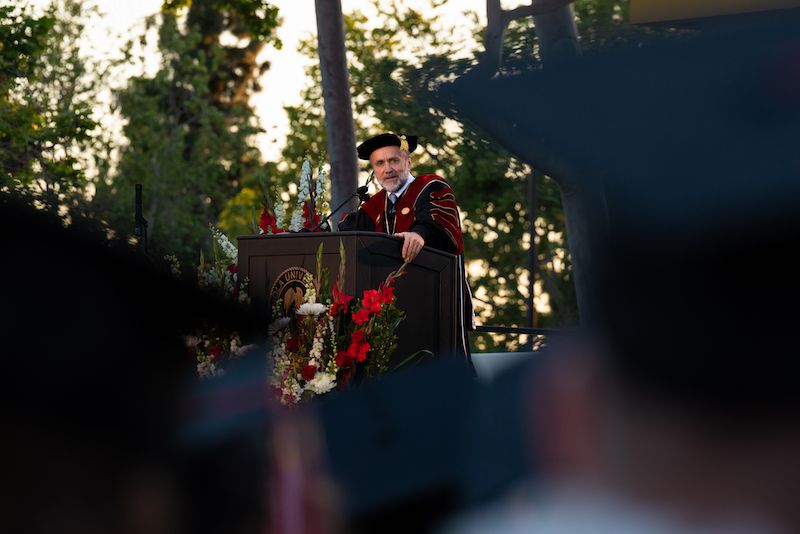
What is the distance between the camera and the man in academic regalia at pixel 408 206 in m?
6.68

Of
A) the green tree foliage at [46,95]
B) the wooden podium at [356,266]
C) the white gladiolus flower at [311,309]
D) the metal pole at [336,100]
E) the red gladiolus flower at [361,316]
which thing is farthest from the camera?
the green tree foliage at [46,95]

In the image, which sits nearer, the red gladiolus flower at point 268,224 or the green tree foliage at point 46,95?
the red gladiolus flower at point 268,224

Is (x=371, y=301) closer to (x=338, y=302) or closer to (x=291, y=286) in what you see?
(x=338, y=302)

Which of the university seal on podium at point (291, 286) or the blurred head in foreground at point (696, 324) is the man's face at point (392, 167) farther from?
the blurred head in foreground at point (696, 324)

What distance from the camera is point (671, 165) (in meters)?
0.60

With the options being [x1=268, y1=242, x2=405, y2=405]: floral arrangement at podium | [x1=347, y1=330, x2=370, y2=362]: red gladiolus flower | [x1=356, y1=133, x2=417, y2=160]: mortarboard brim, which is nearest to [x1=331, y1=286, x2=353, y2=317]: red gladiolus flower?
[x1=268, y1=242, x2=405, y2=405]: floral arrangement at podium

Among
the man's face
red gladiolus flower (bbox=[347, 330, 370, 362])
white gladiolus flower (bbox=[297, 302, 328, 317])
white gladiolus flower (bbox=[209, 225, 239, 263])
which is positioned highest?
the man's face

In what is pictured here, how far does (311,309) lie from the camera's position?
16.9 feet

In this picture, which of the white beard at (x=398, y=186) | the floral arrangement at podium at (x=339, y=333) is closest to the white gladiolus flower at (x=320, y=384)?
the floral arrangement at podium at (x=339, y=333)

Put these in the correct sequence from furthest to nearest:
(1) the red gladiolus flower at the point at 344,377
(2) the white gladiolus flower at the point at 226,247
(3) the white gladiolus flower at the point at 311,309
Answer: (2) the white gladiolus flower at the point at 226,247 → (1) the red gladiolus flower at the point at 344,377 → (3) the white gladiolus flower at the point at 311,309

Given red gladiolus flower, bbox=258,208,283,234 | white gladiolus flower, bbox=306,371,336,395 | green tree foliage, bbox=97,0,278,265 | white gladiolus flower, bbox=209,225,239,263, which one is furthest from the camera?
green tree foliage, bbox=97,0,278,265

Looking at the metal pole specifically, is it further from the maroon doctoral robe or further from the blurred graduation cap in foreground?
the blurred graduation cap in foreground

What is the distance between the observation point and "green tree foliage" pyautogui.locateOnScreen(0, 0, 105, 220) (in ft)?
49.0

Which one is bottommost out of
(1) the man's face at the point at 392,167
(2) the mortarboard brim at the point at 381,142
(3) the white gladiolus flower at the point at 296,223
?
(3) the white gladiolus flower at the point at 296,223
